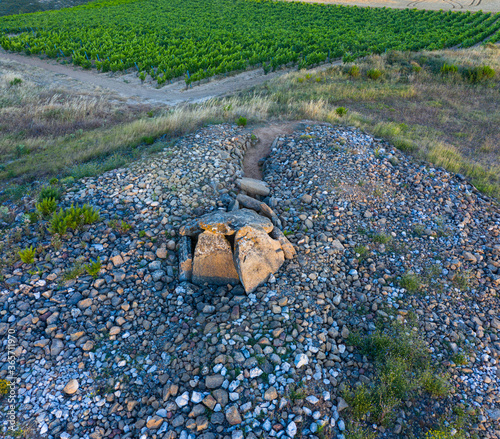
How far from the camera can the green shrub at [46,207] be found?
23.2 feet

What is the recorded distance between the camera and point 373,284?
625 cm

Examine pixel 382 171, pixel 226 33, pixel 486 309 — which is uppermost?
pixel 226 33

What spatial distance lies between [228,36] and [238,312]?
37.3m

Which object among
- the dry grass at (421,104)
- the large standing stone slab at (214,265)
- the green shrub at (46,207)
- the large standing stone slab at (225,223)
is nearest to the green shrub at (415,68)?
the dry grass at (421,104)

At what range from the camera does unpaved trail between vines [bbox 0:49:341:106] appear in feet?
70.9

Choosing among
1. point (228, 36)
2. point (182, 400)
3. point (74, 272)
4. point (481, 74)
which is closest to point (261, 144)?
point (74, 272)

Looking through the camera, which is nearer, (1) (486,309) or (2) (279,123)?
(1) (486,309)

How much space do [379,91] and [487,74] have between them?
7.86 m

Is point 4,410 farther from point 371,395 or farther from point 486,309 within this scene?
point 486,309

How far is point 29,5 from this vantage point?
7250 centimetres

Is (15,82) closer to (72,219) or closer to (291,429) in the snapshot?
(72,219)

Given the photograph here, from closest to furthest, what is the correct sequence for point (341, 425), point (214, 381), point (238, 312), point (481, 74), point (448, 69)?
point (341, 425) < point (214, 381) < point (238, 312) < point (481, 74) < point (448, 69)

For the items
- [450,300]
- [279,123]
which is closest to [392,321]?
[450,300]

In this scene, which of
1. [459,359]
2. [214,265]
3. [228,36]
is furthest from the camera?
[228,36]
